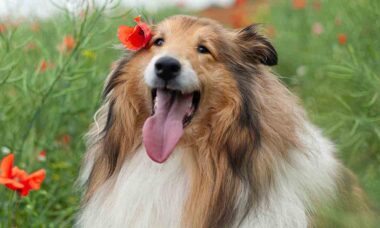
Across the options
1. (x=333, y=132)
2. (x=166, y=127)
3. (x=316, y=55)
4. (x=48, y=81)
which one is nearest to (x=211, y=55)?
(x=166, y=127)

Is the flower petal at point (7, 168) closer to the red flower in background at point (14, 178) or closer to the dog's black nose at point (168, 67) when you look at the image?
the red flower in background at point (14, 178)

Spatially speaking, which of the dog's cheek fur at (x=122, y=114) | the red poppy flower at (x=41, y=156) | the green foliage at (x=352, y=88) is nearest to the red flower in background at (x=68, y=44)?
the red poppy flower at (x=41, y=156)

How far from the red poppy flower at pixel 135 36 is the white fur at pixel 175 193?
0.65 meters

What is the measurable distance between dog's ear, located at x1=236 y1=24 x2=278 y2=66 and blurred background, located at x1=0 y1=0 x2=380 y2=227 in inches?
11.1

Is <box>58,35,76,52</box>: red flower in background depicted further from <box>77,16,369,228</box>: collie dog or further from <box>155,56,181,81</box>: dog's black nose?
<box>155,56,181,81</box>: dog's black nose

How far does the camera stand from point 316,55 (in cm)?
761

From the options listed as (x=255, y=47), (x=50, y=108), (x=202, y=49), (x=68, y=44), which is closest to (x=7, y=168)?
(x=202, y=49)

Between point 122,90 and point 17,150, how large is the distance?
1.47 metres

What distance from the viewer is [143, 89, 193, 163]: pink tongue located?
439 centimetres

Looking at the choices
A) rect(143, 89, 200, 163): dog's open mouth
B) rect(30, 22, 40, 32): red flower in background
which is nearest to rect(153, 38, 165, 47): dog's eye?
rect(143, 89, 200, 163): dog's open mouth

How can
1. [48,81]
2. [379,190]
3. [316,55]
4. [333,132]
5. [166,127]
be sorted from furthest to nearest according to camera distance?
1. [316,55]
2. [48,81]
3. [333,132]
4. [166,127]
5. [379,190]

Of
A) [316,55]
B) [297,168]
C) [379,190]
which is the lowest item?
[316,55]

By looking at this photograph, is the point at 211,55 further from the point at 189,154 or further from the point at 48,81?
the point at 48,81

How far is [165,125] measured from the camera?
4.42 meters
